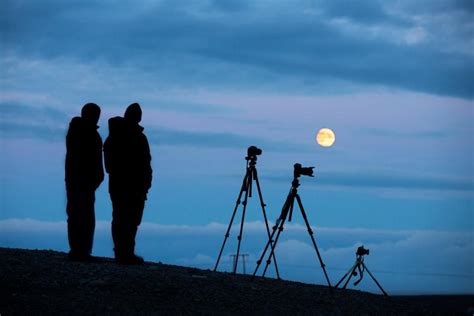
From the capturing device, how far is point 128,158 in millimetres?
17141

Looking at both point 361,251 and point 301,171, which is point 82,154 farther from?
point 361,251

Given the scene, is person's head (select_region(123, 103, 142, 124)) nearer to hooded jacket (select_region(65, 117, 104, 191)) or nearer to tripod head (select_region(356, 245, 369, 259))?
hooded jacket (select_region(65, 117, 104, 191))

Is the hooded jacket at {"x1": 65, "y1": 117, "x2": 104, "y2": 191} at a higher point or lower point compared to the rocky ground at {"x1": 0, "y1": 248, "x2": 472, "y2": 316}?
higher

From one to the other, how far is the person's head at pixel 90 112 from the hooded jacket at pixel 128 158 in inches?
19.7

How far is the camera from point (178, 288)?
14.9 metres

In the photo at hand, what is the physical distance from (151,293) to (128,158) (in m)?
3.75

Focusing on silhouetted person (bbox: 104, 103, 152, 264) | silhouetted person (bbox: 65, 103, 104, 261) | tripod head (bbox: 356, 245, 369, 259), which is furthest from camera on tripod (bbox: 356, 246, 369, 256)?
silhouetted person (bbox: 65, 103, 104, 261)

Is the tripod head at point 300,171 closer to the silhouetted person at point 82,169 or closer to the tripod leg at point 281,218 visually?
the tripod leg at point 281,218

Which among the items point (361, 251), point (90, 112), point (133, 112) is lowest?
point (361, 251)

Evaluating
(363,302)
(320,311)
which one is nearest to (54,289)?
(320,311)

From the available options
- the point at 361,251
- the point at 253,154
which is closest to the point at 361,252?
the point at 361,251

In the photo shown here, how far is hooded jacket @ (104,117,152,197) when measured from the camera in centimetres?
1705

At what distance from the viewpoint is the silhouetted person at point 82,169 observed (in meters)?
16.8

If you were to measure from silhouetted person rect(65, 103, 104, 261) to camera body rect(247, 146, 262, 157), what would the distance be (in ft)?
10.4
